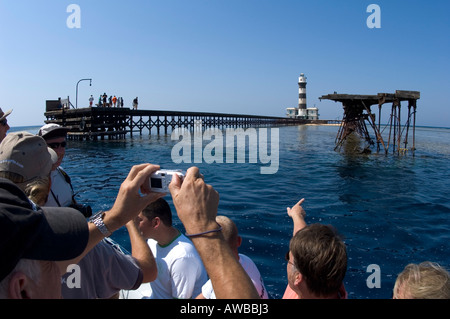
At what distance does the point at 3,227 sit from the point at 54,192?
254cm

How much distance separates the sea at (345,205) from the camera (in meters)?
5.05

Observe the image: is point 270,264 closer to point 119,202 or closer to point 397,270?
point 397,270

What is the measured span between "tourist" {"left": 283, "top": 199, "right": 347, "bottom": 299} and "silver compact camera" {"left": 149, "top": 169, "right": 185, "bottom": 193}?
878mm

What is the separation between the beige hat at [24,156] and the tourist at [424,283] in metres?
2.21

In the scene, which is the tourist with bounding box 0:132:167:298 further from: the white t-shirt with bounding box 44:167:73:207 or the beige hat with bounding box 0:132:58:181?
the white t-shirt with bounding box 44:167:73:207

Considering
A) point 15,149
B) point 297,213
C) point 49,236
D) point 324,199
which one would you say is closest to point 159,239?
point 297,213

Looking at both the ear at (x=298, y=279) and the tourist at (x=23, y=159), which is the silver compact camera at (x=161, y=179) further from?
the ear at (x=298, y=279)

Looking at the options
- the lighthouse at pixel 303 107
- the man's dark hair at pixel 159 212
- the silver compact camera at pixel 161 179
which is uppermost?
the lighthouse at pixel 303 107

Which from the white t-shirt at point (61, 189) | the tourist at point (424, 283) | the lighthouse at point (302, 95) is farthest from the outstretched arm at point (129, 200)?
the lighthouse at point (302, 95)

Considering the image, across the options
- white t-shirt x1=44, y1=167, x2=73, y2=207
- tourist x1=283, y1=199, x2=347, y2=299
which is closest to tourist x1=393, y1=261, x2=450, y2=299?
tourist x1=283, y1=199, x2=347, y2=299

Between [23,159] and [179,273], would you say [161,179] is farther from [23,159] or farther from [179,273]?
[179,273]

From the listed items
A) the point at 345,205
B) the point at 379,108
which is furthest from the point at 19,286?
the point at 379,108

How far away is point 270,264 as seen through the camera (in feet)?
16.7

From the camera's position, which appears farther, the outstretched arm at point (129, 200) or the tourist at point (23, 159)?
the tourist at point (23, 159)
